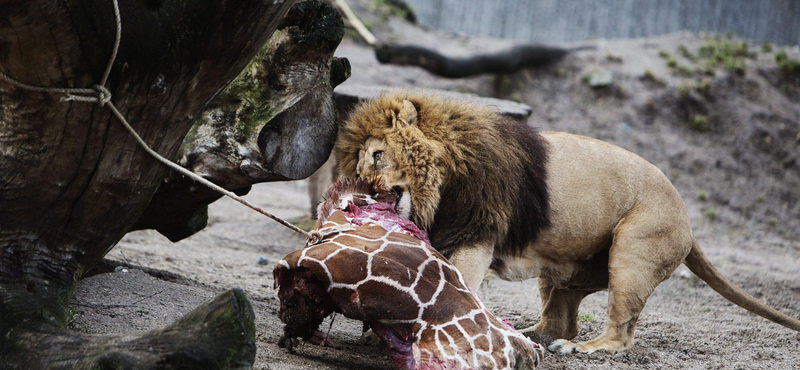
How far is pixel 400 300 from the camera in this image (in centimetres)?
295

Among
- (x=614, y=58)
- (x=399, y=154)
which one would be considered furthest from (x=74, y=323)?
(x=614, y=58)

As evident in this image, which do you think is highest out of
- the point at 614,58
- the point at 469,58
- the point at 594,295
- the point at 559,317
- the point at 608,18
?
the point at 608,18

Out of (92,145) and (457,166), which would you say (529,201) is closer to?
(457,166)

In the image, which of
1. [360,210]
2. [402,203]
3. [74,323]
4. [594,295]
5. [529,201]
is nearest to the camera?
[74,323]

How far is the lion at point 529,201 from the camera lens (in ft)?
12.9

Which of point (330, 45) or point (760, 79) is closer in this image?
point (330, 45)

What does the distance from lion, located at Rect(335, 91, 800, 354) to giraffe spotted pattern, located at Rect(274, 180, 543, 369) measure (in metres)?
0.76

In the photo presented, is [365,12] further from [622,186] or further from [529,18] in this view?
[622,186]

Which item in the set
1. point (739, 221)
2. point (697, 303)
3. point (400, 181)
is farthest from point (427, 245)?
point (739, 221)

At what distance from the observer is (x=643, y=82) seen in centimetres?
1239

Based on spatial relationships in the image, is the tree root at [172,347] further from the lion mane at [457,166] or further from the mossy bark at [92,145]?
the lion mane at [457,166]

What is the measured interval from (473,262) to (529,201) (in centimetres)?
54

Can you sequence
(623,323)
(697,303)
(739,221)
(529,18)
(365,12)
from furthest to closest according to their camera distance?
(529,18)
(365,12)
(739,221)
(697,303)
(623,323)

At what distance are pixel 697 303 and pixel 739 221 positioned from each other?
15.8 ft
